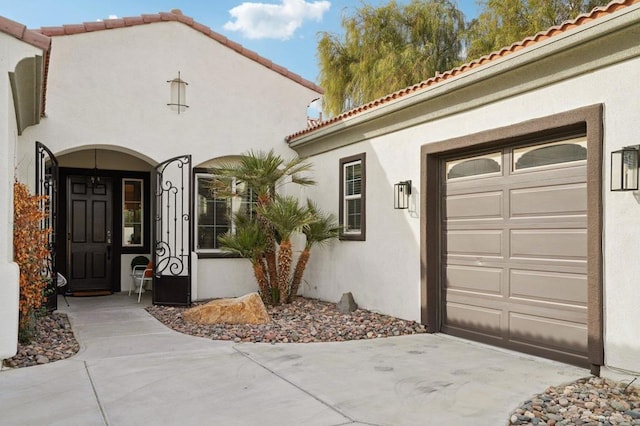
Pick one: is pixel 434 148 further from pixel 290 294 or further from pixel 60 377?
pixel 60 377

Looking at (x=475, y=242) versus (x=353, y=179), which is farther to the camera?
(x=353, y=179)

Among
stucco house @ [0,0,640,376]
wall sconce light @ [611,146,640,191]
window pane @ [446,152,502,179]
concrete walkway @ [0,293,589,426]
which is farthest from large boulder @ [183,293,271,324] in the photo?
wall sconce light @ [611,146,640,191]

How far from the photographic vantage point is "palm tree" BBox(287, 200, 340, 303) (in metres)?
9.70

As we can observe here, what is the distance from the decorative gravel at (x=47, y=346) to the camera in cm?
577

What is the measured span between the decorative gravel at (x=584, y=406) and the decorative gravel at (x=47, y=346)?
4853mm

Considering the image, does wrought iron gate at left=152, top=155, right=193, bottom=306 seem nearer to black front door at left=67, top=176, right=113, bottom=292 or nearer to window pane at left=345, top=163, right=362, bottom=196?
black front door at left=67, top=176, right=113, bottom=292

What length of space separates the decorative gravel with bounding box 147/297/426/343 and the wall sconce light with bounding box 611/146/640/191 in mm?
3493

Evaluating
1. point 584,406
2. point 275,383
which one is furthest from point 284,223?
point 584,406

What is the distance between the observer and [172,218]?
33.8 feet

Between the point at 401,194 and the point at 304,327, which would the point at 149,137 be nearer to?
the point at 304,327

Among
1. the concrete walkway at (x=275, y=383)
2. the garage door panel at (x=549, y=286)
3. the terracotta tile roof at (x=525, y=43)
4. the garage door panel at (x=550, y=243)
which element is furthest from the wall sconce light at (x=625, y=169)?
the concrete walkway at (x=275, y=383)

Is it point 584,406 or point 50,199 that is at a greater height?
point 50,199

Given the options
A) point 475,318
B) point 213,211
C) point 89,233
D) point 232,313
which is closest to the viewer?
point 475,318

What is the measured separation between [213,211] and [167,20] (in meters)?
3.81
